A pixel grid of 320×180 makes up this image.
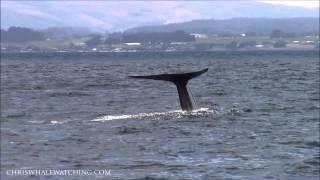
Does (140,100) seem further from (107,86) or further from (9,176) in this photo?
(9,176)

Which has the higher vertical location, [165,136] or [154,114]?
[165,136]

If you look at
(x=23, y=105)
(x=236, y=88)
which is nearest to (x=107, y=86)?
(x=236, y=88)

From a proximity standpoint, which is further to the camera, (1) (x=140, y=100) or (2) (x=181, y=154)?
(1) (x=140, y=100)

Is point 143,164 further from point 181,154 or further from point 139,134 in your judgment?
point 139,134

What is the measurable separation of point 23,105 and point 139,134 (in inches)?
730

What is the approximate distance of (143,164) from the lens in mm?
25844

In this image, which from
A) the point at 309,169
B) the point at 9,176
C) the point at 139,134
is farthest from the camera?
the point at 139,134

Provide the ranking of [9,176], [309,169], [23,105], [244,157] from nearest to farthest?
[9,176]
[309,169]
[244,157]
[23,105]

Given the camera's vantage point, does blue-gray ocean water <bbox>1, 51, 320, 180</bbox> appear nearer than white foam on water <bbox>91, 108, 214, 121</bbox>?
Yes

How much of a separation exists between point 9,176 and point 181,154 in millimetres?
6778

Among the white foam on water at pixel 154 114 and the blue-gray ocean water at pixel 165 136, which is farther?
the white foam on water at pixel 154 114

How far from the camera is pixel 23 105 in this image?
1978 inches

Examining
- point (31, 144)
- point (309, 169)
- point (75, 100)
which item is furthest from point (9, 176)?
point (75, 100)

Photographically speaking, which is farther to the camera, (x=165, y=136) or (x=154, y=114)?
(x=154, y=114)
